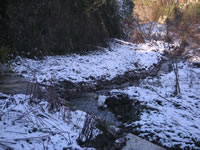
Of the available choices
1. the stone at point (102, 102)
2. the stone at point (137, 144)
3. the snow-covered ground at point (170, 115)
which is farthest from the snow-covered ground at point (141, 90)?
the stone at point (102, 102)

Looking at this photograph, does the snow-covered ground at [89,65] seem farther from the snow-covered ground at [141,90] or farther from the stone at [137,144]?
the stone at [137,144]

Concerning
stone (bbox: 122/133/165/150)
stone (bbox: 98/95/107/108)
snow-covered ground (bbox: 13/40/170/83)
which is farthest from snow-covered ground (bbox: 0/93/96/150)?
snow-covered ground (bbox: 13/40/170/83)

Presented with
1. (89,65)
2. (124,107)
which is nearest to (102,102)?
(124,107)

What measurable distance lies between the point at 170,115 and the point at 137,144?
1.08 metres

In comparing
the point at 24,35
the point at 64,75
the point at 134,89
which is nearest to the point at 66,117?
the point at 134,89

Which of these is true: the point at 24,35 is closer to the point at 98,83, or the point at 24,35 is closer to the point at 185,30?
the point at 98,83

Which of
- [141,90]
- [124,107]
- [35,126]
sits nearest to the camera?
[35,126]

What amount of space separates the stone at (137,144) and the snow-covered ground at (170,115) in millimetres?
159

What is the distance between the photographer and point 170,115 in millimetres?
3426

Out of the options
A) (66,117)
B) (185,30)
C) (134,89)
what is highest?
(185,30)

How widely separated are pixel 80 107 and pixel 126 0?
32.3 feet

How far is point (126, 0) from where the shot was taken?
1207cm

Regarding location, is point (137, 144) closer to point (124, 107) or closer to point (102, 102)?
point (124, 107)

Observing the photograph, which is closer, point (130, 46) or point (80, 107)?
point (80, 107)
